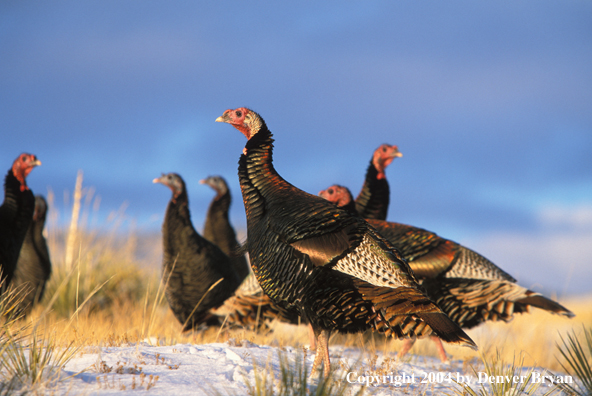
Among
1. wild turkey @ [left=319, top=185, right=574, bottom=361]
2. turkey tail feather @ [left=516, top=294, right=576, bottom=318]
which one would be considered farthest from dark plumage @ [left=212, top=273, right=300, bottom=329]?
turkey tail feather @ [left=516, top=294, right=576, bottom=318]

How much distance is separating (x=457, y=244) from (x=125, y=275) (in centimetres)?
726

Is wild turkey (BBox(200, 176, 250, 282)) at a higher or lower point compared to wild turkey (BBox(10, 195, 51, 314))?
higher

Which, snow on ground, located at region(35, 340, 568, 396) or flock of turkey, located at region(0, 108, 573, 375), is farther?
flock of turkey, located at region(0, 108, 573, 375)

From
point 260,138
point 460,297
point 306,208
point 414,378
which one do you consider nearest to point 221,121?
point 260,138

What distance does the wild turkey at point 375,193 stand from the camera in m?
7.20

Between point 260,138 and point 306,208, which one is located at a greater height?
point 260,138

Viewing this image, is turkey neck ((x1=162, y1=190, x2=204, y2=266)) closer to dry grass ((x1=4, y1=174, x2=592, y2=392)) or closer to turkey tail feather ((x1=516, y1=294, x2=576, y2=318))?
dry grass ((x1=4, y1=174, x2=592, y2=392))

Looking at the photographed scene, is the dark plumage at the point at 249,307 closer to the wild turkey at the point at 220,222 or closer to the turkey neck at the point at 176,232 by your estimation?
the turkey neck at the point at 176,232

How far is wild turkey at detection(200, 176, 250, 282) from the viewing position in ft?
30.5

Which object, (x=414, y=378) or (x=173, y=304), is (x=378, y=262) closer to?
(x=414, y=378)

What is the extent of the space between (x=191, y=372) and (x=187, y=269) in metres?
3.59

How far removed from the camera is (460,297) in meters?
6.01

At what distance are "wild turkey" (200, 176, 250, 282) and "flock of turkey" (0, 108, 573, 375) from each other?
20 mm

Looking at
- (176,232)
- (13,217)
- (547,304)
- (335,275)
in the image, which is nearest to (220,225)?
(176,232)
